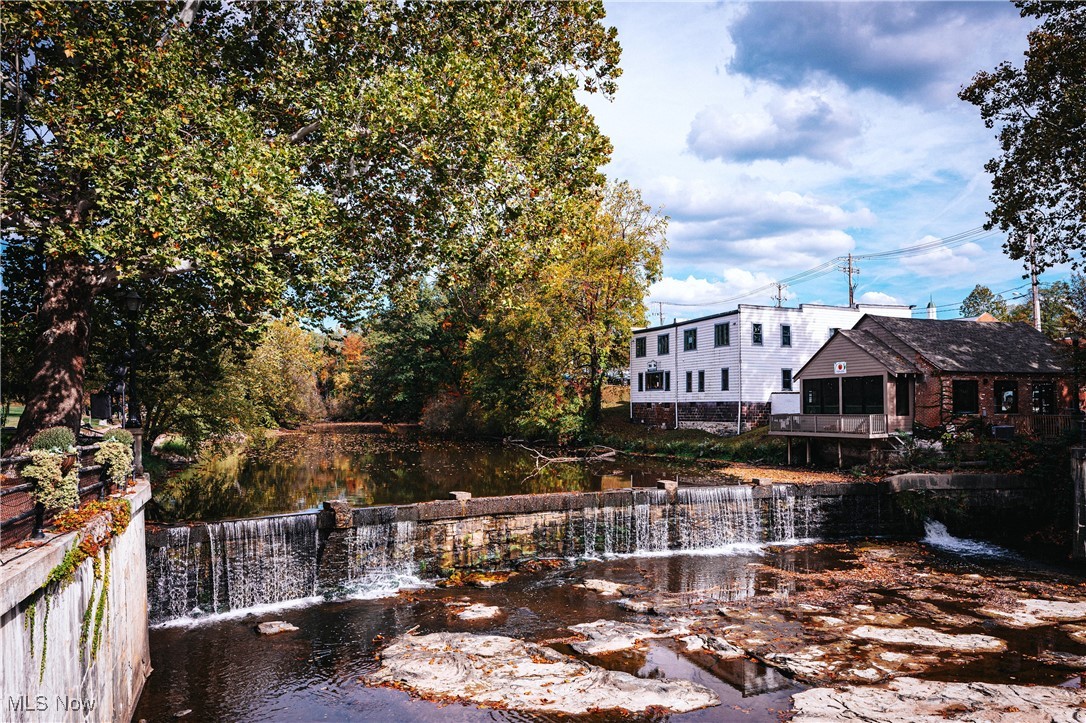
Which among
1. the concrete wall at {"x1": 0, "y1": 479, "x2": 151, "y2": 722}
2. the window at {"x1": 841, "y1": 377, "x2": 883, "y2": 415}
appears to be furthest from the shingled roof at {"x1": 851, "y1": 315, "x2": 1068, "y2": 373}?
the concrete wall at {"x1": 0, "y1": 479, "x2": 151, "y2": 722}

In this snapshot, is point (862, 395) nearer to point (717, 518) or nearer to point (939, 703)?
point (717, 518)

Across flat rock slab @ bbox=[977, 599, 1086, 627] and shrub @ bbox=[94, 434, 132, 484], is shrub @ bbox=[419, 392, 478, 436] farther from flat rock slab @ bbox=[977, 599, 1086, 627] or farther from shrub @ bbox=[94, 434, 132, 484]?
shrub @ bbox=[94, 434, 132, 484]

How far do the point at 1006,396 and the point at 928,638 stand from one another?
2426cm

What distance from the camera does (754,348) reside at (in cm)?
4288

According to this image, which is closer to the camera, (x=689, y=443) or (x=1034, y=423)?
(x=1034, y=423)

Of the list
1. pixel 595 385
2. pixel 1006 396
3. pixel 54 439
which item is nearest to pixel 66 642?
pixel 54 439

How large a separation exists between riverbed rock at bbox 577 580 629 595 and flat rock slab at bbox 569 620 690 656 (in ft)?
7.61

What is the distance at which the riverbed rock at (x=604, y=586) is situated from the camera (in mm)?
16430

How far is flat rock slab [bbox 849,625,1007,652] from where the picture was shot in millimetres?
12523

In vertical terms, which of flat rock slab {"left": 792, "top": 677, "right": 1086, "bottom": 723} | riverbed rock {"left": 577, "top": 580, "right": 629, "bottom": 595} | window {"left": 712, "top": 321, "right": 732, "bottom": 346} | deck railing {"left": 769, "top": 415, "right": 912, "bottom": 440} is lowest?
riverbed rock {"left": 577, "top": 580, "right": 629, "bottom": 595}

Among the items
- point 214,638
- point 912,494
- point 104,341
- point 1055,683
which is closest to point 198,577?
point 214,638

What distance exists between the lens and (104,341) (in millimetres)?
18875

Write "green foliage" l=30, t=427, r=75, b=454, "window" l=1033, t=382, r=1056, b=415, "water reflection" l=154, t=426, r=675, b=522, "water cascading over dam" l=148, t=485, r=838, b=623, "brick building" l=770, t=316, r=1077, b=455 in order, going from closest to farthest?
"green foliage" l=30, t=427, r=75, b=454, "water cascading over dam" l=148, t=485, r=838, b=623, "water reflection" l=154, t=426, r=675, b=522, "brick building" l=770, t=316, r=1077, b=455, "window" l=1033, t=382, r=1056, b=415

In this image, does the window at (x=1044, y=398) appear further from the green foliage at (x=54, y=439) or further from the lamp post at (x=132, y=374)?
the green foliage at (x=54, y=439)
